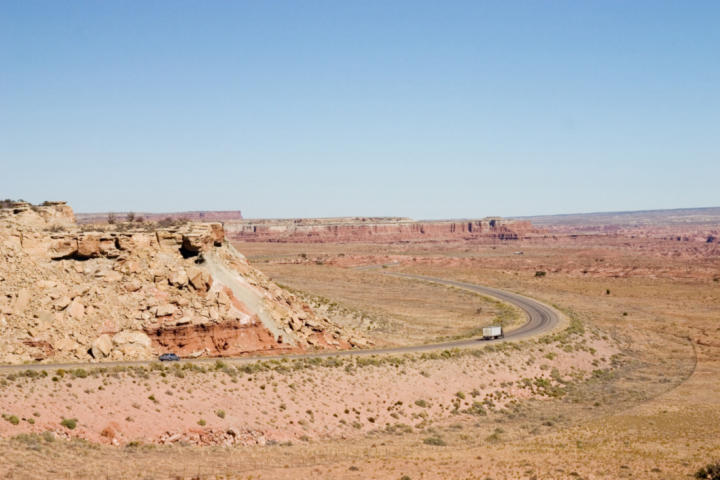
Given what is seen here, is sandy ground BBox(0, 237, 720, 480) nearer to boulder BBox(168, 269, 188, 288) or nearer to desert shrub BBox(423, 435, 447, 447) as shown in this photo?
desert shrub BBox(423, 435, 447, 447)

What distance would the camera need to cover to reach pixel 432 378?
38.4 meters

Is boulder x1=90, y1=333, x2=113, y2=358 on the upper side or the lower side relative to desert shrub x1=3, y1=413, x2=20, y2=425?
upper

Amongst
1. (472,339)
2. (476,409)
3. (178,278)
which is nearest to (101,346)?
(178,278)

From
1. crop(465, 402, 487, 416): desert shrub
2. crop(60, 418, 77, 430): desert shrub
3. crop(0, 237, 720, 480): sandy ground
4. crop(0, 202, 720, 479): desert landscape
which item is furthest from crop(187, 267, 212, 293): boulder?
crop(465, 402, 487, 416): desert shrub

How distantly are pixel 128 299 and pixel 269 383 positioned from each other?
12.1 metres

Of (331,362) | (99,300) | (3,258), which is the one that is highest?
(3,258)

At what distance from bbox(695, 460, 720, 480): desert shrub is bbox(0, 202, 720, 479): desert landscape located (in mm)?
814

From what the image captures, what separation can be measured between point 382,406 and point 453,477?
11093 mm

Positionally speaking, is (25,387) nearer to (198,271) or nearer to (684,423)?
(198,271)

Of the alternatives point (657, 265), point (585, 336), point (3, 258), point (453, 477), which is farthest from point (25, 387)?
point (657, 265)

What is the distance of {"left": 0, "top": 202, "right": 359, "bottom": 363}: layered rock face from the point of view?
35531 mm

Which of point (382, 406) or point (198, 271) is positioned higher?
point (198, 271)

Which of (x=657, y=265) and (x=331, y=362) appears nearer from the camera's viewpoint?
(x=331, y=362)

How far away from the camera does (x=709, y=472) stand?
23.3 metres
